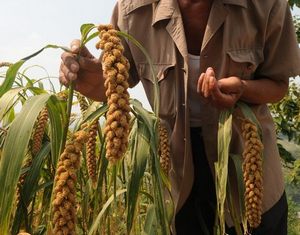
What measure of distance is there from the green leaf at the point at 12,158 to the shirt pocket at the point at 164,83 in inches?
24.6

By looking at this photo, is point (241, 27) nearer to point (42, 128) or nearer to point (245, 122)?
point (245, 122)

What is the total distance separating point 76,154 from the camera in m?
0.58

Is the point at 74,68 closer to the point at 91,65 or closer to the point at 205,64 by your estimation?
the point at 91,65

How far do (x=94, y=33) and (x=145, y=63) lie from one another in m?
0.51

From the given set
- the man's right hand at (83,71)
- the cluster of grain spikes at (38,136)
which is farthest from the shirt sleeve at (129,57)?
the cluster of grain spikes at (38,136)

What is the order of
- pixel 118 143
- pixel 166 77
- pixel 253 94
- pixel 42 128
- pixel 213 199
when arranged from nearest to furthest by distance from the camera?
1. pixel 118 143
2. pixel 42 128
3. pixel 253 94
4. pixel 166 77
5. pixel 213 199

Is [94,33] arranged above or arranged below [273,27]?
above

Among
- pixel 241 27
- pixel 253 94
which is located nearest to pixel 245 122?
pixel 253 94

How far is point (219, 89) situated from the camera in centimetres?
101

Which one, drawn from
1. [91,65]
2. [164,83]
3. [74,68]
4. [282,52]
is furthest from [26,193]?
[282,52]

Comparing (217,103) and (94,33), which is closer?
(94,33)

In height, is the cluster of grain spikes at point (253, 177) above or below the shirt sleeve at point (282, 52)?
below

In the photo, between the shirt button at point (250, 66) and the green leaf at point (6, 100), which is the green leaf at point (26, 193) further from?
the shirt button at point (250, 66)

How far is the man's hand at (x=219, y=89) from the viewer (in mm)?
970
